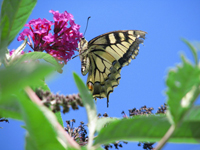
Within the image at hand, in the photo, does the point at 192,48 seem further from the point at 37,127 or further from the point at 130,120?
the point at 37,127

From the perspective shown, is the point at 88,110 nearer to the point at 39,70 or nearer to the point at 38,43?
the point at 39,70

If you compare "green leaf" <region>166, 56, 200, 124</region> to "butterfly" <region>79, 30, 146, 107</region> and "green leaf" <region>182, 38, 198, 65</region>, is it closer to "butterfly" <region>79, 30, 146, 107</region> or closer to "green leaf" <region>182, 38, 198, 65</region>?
"green leaf" <region>182, 38, 198, 65</region>

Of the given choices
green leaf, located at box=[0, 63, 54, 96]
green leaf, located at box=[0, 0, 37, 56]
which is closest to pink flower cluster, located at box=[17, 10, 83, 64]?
green leaf, located at box=[0, 0, 37, 56]

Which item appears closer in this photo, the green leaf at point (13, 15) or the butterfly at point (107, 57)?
the green leaf at point (13, 15)

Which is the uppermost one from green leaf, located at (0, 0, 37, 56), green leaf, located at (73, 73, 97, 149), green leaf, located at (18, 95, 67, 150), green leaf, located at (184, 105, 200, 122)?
green leaf, located at (0, 0, 37, 56)

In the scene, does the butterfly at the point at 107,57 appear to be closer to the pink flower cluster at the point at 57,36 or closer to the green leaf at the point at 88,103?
the pink flower cluster at the point at 57,36

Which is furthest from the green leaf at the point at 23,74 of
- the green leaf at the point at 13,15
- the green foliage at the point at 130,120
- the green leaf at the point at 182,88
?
the green leaf at the point at 13,15

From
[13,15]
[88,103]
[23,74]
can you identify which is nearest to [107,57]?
[13,15]
